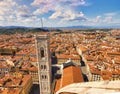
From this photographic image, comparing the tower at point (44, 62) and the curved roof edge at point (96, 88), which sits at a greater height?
the curved roof edge at point (96, 88)

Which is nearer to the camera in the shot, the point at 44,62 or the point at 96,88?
the point at 96,88

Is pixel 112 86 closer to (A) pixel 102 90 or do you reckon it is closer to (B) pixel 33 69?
(A) pixel 102 90

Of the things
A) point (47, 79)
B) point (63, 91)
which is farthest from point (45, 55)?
point (63, 91)

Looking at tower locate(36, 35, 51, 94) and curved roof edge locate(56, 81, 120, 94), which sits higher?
curved roof edge locate(56, 81, 120, 94)

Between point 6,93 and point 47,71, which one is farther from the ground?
point 47,71

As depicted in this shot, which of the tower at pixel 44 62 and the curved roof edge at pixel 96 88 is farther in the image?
the tower at pixel 44 62

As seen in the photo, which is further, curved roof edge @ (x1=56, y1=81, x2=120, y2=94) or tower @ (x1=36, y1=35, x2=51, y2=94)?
tower @ (x1=36, y1=35, x2=51, y2=94)

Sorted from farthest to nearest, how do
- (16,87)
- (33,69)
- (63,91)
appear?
(33,69), (16,87), (63,91)

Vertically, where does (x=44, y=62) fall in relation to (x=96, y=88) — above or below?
below
